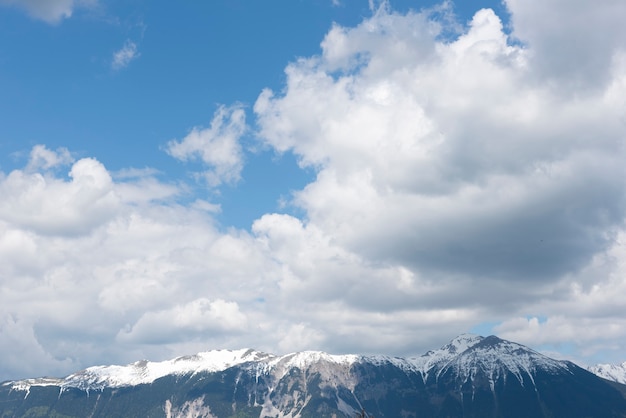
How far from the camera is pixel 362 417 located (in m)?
127

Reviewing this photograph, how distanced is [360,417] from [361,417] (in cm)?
103

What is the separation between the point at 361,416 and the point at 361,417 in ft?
0.92

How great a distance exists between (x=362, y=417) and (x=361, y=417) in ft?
1.91

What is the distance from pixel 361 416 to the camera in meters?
127

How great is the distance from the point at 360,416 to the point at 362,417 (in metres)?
1.36

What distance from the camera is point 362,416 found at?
127062mm

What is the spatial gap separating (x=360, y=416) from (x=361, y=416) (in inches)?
37.9

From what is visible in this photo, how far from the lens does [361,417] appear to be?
127 metres

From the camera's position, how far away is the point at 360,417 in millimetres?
126000

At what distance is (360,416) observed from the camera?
126 meters

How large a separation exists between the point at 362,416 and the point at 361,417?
30 centimetres
